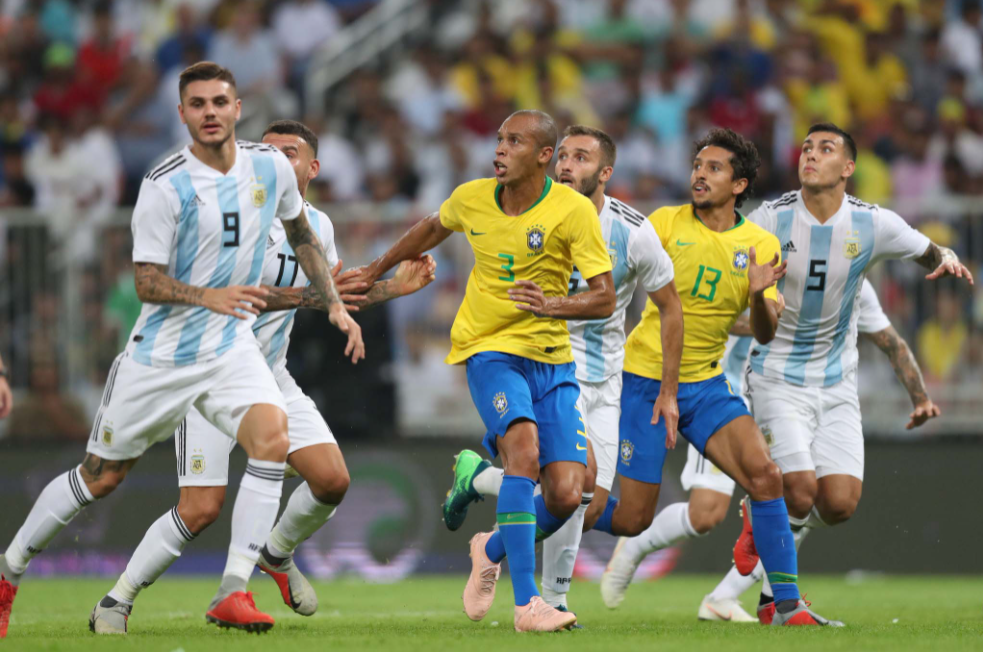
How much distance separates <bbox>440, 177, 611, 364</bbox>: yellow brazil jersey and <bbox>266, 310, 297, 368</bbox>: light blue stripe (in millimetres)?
1170

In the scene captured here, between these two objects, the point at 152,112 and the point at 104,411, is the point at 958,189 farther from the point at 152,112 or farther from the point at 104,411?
the point at 104,411

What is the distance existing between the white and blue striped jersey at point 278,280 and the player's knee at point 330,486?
2.86 ft

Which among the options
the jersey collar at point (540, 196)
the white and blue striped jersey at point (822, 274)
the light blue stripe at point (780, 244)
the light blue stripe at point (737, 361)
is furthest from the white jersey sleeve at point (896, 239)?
the jersey collar at point (540, 196)

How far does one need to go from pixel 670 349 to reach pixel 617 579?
7.49 feet

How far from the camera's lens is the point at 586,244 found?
6914mm

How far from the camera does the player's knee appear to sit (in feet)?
23.8

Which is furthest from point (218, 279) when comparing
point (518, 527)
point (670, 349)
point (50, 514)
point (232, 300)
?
point (670, 349)

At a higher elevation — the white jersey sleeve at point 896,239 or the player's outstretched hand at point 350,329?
the white jersey sleeve at point 896,239

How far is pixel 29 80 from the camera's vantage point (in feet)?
51.4

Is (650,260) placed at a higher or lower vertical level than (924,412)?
higher

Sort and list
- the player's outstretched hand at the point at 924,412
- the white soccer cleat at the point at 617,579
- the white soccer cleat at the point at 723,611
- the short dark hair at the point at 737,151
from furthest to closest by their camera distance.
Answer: the white soccer cleat at the point at 617,579
the player's outstretched hand at the point at 924,412
the white soccer cleat at the point at 723,611
the short dark hair at the point at 737,151

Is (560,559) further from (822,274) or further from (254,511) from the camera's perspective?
(822,274)

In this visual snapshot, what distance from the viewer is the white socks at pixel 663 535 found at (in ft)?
30.1

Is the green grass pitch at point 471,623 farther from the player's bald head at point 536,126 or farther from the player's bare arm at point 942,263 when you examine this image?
the player's bald head at point 536,126
